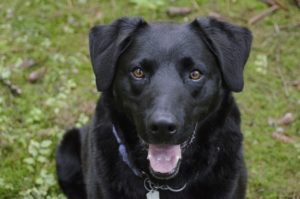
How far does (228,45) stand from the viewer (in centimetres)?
378

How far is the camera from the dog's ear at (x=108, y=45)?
3.79 meters

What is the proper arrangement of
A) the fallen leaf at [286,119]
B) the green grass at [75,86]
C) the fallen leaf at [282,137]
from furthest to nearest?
the fallen leaf at [286,119] < the fallen leaf at [282,137] < the green grass at [75,86]

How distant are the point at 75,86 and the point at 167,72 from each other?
7.95 feet

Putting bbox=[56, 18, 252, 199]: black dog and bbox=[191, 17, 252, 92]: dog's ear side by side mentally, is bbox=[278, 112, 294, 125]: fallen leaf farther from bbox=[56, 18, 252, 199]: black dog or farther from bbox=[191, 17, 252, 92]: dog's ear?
bbox=[191, 17, 252, 92]: dog's ear

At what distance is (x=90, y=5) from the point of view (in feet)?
22.1

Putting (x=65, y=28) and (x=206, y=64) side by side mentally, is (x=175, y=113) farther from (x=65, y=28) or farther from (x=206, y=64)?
(x=65, y=28)

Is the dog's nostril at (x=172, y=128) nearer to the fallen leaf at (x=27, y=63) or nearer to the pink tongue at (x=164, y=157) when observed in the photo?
the pink tongue at (x=164, y=157)

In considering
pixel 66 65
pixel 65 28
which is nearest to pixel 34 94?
pixel 66 65

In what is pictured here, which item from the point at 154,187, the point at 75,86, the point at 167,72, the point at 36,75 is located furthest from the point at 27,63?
the point at 167,72

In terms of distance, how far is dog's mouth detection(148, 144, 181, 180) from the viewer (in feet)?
11.9

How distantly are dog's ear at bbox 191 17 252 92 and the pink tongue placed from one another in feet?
1.65

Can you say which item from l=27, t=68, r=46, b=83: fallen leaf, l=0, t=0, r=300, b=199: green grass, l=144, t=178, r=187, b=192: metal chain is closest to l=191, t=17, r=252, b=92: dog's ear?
l=144, t=178, r=187, b=192: metal chain

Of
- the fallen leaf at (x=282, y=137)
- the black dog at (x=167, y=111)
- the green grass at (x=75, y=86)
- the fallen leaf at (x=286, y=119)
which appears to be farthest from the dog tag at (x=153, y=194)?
the fallen leaf at (x=286, y=119)

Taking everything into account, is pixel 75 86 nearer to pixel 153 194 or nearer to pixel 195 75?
pixel 153 194
